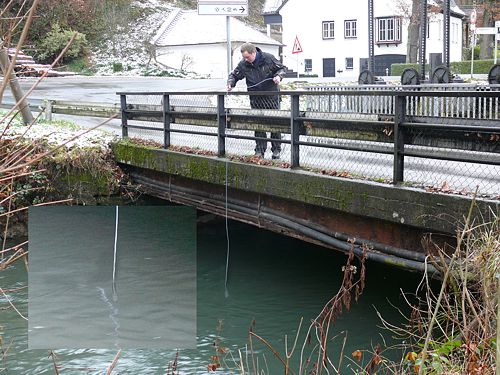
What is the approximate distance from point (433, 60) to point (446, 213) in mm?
13638

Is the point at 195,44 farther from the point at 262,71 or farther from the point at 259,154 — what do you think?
the point at 259,154

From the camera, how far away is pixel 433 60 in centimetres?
2014

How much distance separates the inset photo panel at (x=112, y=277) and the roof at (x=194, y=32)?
35.6 meters

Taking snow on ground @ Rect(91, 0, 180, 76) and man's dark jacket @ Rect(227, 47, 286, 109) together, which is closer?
→ man's dark jacket @ Rect(227, 47, 286, 109)

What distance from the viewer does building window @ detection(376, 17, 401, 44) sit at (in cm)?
5562

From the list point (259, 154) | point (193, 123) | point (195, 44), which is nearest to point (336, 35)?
point (195, 44)

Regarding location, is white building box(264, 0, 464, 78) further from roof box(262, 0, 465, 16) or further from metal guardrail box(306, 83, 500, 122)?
metal guardrail box(306, 83, 500, 122)

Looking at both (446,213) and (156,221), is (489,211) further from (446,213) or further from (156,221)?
(156,221)

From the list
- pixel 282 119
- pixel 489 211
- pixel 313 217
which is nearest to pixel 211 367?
pixel 489 211

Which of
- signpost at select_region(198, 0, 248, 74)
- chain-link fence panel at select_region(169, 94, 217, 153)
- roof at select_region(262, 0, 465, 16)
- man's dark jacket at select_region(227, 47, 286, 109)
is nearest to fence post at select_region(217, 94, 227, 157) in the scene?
chain-link fence panel at select_region(169, 94, 217, 153)

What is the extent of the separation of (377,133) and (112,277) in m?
5.57

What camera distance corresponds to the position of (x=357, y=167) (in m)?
9.22

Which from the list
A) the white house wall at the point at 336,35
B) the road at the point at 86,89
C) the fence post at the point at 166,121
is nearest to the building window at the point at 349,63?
the white house wall at the point at 336,35

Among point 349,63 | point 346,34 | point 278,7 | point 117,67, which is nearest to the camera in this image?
point 117,67
